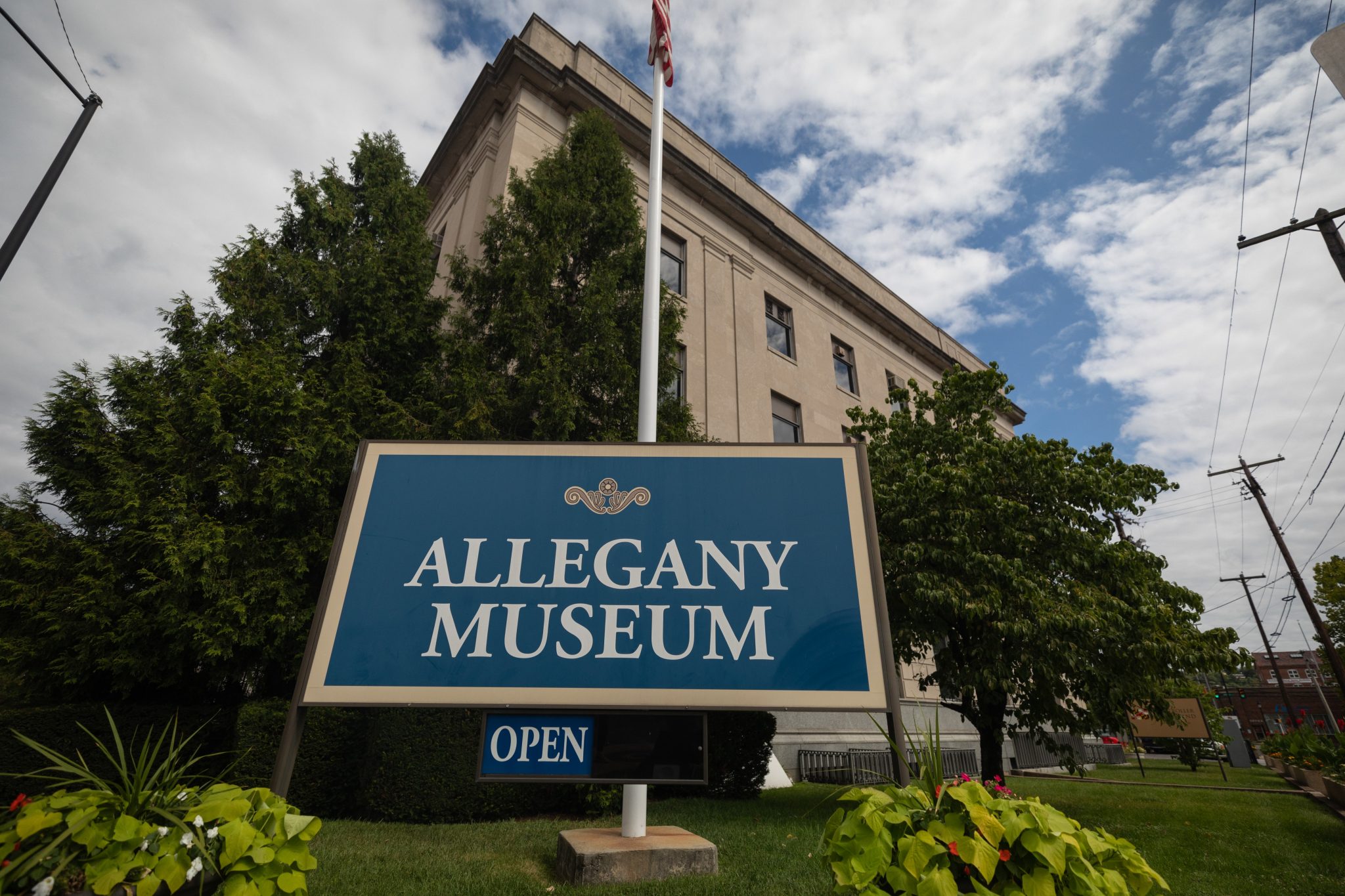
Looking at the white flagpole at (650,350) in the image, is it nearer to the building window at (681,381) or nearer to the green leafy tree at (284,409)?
the green leafy tree at (284,409)

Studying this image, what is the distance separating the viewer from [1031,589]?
10.3m

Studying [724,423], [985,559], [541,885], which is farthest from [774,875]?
[724,423]

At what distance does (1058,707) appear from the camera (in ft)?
35.6

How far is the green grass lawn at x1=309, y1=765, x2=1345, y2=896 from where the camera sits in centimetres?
533

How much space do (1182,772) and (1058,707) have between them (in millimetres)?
21142

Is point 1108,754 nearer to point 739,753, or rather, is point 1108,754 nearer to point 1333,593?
point 1333,593

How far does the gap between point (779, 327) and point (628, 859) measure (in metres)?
21.0

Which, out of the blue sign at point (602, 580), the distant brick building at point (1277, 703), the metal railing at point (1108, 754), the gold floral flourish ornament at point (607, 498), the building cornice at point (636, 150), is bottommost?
the metal railing at point (1108, 754)

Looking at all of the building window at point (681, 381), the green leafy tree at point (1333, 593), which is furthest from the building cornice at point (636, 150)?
the green leafy tree at point (1333, 593)

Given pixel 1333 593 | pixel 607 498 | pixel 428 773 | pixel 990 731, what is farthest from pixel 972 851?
pixel 1333 593

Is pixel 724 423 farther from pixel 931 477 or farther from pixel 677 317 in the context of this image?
pixel 931 477

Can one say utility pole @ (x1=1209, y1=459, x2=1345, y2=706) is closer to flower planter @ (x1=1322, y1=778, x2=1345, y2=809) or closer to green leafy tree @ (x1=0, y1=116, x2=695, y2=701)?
flower planter @ (x1=1322, y1=778, x2=1345, y2=809)

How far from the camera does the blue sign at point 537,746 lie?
350cm

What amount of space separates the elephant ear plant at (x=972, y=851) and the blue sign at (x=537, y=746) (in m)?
1.45
